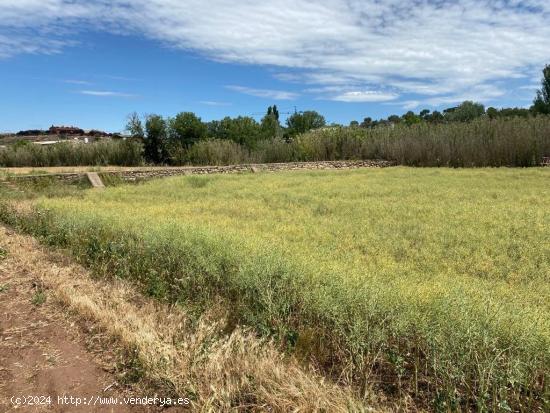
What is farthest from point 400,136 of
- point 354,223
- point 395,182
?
point 354,223

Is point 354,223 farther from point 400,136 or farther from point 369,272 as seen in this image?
point 400,136

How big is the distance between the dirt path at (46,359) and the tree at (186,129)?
21.4 metres

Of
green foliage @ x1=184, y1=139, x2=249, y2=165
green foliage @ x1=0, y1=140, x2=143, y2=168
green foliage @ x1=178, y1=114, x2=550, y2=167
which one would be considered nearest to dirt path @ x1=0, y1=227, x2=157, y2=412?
green foliage @ x1=184, y1=139, x2=249, y2=165

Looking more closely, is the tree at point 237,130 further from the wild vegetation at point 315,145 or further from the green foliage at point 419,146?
the green foliage at point 419,146

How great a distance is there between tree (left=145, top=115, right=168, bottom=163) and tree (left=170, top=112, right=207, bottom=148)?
535mm

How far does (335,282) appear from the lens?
364 centimetres

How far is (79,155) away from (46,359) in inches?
913

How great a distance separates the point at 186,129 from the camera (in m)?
24.8

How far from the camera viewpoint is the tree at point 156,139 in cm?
2408

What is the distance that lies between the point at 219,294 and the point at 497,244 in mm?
4064

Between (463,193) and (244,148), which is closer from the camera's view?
(463,193)

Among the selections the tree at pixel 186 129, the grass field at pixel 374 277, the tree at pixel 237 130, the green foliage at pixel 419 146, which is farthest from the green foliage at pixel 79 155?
the grass field at pixel 374 277

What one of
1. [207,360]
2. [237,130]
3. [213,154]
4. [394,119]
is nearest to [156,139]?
[213,154]

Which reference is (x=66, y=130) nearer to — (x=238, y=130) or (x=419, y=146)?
(x=238, y=130)
